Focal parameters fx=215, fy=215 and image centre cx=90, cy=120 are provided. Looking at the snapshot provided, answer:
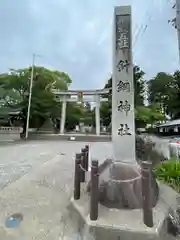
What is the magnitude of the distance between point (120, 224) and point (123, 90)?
2221 millimetres

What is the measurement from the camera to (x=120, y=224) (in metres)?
2.98

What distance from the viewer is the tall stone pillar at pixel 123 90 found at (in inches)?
152

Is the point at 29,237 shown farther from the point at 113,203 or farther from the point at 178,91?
the point at 178,91

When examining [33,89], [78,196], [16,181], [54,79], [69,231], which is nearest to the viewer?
[69,231]

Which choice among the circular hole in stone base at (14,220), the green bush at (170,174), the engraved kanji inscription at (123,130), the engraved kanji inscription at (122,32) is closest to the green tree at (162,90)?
the green bush at (170,174)

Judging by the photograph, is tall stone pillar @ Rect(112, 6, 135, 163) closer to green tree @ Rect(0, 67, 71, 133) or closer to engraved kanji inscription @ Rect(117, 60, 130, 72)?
engraved kanji inscription @ Rect(117, 60, 130, 72)

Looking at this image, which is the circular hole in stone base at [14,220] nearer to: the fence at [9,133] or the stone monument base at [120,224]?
the stone monument base at [120,224]

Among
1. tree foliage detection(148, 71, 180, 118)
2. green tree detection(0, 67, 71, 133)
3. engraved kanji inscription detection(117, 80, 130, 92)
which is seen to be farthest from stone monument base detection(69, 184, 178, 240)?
tree foliage detection(148, 71, 180, 118)

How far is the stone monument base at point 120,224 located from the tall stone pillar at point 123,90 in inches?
36.7

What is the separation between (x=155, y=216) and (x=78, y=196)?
1.38 m

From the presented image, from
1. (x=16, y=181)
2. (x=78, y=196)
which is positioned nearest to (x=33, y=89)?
(x=16, y=181)

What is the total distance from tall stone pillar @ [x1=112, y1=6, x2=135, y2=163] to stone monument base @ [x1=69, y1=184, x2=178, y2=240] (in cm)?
93

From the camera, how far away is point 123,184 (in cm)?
348

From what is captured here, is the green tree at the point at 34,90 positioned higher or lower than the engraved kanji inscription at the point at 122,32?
higher
